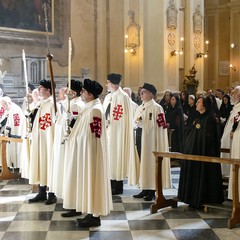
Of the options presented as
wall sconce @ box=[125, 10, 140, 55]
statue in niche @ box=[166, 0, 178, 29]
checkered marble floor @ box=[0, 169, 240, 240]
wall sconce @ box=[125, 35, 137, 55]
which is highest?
statue in niche @ box=[166, 0, 178, 29]

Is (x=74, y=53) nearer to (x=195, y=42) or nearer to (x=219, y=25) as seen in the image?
(x=195, y=42)

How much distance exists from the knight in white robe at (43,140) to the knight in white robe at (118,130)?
1.29m

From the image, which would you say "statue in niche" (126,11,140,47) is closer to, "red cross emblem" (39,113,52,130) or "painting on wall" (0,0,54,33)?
"painting on wall" (0,0,54,33)

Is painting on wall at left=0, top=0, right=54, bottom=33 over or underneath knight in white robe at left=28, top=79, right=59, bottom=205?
over

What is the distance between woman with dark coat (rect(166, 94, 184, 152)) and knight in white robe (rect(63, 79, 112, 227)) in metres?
5.38

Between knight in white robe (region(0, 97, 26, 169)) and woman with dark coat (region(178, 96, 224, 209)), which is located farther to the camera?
knight in white robe (region(0, 97, 26, 169))

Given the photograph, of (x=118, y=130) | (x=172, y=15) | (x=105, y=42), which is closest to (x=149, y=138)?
(x=118, y=130)

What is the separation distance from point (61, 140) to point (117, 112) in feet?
5.85

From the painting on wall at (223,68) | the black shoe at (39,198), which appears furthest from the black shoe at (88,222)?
the painting on wall at (223,68)

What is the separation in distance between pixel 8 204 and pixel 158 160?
239 cm

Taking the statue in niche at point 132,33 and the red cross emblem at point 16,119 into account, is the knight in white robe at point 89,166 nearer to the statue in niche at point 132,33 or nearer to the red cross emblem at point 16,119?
the red cross emblem at point 16,119

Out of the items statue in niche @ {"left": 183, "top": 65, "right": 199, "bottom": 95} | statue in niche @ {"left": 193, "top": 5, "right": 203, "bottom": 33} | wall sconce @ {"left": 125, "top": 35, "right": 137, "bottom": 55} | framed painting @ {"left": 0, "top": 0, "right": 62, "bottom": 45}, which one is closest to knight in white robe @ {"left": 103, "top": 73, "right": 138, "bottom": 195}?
framed painting @ {"left": 0, "top": 0, "right": 62, "bottom": 45}

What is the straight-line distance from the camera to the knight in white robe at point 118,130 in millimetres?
8531

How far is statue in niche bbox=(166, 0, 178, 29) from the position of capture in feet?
56.0
